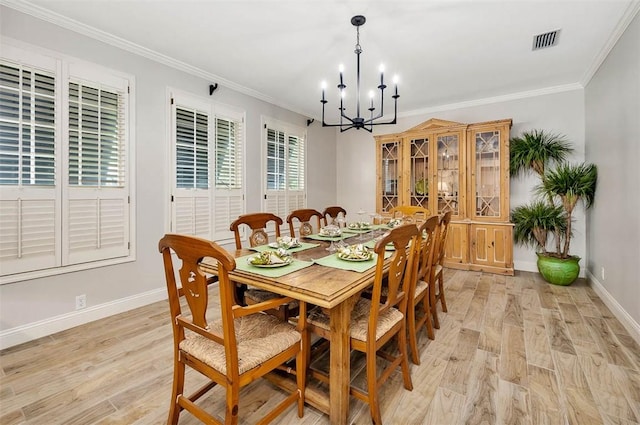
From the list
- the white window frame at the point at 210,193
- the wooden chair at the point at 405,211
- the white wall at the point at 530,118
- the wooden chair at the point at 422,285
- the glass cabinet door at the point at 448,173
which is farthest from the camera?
the glass cabinet door at the point at 448,173

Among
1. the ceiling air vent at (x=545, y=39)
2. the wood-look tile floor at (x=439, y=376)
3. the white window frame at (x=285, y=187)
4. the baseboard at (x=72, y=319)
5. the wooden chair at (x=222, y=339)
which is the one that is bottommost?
the wood-look tile floor at (x=439, y=376)

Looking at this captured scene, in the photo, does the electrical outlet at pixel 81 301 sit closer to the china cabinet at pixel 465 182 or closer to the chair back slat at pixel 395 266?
the chair back slat at pixel 395 266

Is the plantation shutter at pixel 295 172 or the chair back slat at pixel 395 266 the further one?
the plantation shutter at pixel 295 172

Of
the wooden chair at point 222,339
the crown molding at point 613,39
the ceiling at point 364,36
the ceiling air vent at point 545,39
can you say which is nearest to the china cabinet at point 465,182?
the ceiling at point 364,36

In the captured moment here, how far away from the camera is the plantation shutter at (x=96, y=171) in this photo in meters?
2.65

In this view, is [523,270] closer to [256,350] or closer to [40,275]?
[256,350]

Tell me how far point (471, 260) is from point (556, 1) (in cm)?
317

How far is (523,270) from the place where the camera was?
4473 mm

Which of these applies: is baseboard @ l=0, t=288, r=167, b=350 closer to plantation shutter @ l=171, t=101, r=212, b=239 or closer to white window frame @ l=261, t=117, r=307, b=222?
plantation shutter @ l=171, t=101, r=212, b=239

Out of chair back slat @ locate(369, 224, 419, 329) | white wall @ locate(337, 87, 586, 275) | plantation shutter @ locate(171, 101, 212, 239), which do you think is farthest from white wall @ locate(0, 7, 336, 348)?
white wall @ locate(337, 87, 586, 275)

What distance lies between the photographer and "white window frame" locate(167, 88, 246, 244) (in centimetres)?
339

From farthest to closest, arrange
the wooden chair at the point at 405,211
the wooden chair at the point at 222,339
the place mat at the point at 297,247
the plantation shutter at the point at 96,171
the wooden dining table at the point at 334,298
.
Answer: the wooden chair at the point at 405,211 < the plantation shutter at the point at 96,171 < the place mat at the point at 297,247 < the wooden dining table at the point at 334,298 < the wooden chair at the point at 222,339

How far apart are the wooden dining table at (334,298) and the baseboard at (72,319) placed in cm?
208

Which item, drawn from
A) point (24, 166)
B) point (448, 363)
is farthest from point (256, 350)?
point (24, 166)
